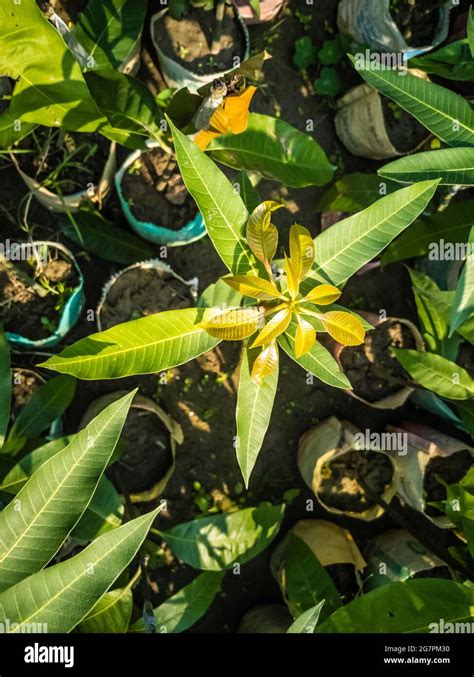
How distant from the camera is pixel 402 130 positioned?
94.5 inches

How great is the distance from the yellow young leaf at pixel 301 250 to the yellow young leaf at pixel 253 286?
6cm

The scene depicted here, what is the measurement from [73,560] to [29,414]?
67 cm

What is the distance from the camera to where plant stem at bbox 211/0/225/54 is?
2.08 meters

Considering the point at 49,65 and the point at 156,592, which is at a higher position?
the point at 49,65

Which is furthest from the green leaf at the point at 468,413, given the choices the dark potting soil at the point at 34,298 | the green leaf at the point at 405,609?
the dark potting soil at the point at 34,298

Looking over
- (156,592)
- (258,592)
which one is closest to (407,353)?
(258,592)

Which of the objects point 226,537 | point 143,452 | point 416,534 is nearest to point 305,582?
point 226,537

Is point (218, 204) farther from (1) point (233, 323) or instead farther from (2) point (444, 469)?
(2) point (444, 469)

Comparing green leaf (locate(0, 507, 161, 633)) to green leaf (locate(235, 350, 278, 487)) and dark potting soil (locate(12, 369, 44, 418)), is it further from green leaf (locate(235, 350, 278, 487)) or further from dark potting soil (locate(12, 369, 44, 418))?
dark potting soil (locate(12, 369, 44, 418))

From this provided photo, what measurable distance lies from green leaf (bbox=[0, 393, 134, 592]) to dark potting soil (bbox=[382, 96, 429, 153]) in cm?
158

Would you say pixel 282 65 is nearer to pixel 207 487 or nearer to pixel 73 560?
pixel 207 487

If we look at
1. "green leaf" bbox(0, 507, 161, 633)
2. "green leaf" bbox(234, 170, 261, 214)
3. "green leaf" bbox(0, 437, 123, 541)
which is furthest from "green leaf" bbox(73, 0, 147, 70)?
"green leaf" bbox(0, 507, 161, 633)

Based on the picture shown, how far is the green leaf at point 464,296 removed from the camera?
1661 mm

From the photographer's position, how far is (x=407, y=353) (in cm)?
205
